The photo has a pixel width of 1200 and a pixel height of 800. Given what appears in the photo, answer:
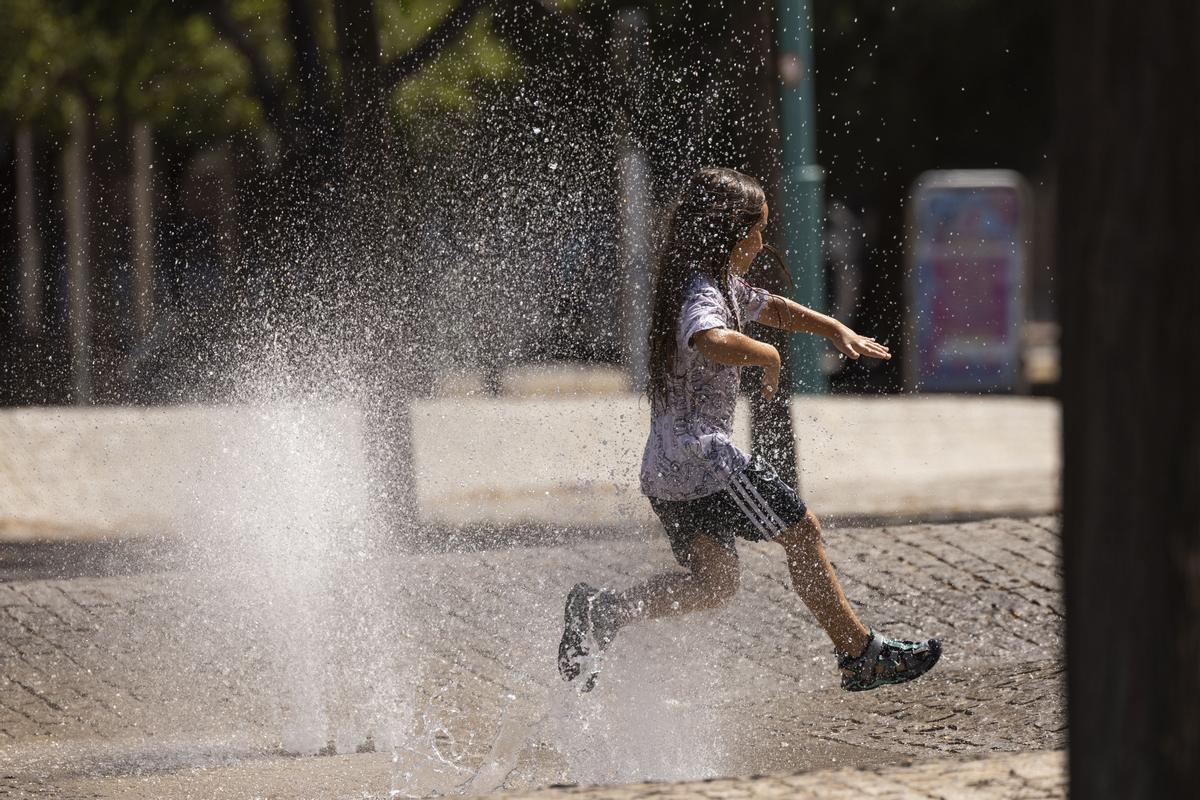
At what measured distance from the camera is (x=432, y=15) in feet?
62.1

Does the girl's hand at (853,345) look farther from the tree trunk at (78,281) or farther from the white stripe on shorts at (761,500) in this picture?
the tree trunk at (78,281)

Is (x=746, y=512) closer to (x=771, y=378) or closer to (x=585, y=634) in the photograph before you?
(x=771, y=378)

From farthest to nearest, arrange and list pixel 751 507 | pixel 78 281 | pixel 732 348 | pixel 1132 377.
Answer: pixel 78 281, pixel 751 507, pixel 732 348, pixel 1132 377

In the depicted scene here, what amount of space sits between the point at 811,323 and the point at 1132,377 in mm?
2716

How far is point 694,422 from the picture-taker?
4938 mm

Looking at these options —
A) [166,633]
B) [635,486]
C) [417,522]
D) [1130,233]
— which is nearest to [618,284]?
[635,486]

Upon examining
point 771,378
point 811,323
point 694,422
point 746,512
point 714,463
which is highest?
point 811,323

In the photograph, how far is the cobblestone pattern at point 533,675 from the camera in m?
5.25

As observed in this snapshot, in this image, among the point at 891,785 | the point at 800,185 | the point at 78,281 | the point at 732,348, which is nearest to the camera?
the point at 891,785

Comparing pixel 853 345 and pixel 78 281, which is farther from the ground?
pixel 78 281

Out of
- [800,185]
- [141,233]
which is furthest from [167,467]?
[141,233]

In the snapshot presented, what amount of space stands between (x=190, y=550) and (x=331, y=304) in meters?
2.03

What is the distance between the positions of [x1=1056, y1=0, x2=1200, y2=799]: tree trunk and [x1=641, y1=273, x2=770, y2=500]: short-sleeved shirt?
229 centimetres

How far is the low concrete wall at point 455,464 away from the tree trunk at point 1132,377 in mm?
5442
